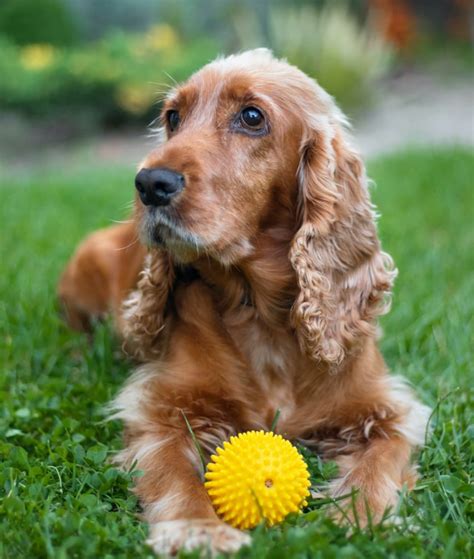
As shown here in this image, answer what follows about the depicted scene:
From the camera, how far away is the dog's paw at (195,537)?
209cm

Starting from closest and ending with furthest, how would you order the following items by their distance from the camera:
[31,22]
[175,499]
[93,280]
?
[175,499] → [93,280] → [31,22]

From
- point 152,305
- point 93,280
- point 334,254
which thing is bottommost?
point 93,280

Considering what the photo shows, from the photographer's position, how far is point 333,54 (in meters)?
10.4

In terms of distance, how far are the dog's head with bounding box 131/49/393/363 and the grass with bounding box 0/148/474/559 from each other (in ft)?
1.65

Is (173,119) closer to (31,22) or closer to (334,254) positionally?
(334,254)

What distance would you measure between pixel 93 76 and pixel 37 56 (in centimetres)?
89

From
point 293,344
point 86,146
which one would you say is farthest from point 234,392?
point 86,146

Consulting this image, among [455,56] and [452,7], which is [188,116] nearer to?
[455,56]

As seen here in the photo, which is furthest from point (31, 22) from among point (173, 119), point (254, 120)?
point (254, 120)

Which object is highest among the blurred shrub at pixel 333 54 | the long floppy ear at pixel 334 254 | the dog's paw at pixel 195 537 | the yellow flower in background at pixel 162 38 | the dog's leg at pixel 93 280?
the long floppy ear at pixel 334 254

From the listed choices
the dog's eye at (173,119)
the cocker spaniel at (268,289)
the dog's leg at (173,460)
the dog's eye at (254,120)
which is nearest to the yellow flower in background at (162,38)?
the dog's eye at (173,119)

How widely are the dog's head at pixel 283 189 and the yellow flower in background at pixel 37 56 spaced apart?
7.22 metres

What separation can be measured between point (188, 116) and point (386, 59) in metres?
9.03

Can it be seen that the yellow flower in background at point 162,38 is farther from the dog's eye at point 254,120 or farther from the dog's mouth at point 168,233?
the dog's mouth at point 168,233
